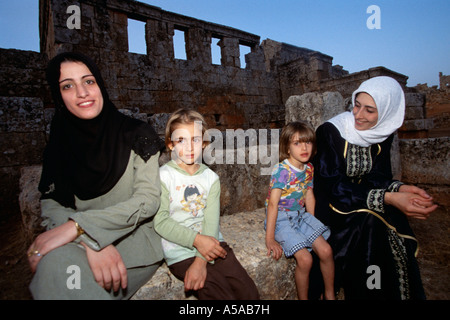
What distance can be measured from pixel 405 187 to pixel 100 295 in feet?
7.54

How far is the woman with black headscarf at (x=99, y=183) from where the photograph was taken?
4.06 feet

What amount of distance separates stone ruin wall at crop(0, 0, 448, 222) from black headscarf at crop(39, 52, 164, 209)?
4.10 ft

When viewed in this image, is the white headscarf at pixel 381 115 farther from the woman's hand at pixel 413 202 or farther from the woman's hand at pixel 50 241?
the woman's hand at pixel 50 241

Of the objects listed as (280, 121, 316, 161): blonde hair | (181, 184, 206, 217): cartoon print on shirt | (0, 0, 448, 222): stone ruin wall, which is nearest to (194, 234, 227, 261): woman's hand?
(181, 184, 206, 217): cartoon print on shirt

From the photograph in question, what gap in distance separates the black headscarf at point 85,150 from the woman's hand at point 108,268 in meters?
0.41

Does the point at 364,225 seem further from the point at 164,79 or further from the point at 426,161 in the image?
the point at 164,79

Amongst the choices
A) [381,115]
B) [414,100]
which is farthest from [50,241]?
[414,100]

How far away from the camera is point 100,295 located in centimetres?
118

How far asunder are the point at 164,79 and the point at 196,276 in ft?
26.3

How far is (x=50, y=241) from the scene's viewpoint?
3.85 ft

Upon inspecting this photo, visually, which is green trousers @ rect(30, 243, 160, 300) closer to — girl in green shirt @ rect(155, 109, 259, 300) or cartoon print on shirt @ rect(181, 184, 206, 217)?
girl in green shirt @ rect(155, 109, 259, 300)

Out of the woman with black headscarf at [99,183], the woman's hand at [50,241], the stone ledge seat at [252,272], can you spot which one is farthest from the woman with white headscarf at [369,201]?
the woman's hand at [50,241]

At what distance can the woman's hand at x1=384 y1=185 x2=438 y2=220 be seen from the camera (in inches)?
65.8
